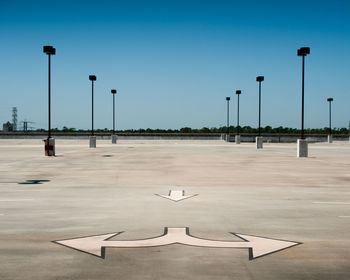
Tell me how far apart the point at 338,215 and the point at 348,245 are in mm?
2454

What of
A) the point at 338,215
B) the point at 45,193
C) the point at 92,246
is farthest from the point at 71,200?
the point at 338,215

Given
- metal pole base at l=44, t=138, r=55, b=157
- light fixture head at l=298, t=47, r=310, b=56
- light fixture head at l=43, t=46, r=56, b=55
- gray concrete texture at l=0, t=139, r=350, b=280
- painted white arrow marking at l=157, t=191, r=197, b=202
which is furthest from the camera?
light fixture head at l=298, t=47, r=310, b=56

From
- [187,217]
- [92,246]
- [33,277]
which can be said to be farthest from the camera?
[187,217]

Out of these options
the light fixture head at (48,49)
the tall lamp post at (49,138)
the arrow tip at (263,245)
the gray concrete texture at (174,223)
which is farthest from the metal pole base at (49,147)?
the arrow tip at (263,245)

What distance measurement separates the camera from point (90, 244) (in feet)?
19.4

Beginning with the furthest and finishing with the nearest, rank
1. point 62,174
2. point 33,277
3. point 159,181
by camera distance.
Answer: point 62,174, point 159,181, point 33,277

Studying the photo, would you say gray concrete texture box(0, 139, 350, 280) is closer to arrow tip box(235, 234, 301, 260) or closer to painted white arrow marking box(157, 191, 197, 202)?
arrow tip box(235, 234, 301, 260)

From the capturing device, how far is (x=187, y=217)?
798cm

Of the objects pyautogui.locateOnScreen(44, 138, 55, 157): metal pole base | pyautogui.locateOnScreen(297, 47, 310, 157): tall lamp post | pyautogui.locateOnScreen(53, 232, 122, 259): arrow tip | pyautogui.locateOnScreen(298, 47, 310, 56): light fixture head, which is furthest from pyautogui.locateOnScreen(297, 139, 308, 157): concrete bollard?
pyautogui.locateOnScreen(53, 232, 122, 259): arrow tip

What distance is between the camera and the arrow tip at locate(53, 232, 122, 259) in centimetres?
556

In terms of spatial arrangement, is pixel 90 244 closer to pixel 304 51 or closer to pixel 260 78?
pixel 304 51

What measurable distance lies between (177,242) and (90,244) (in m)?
1.40

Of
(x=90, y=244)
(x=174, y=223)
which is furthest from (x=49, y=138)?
(x=90, y=244)

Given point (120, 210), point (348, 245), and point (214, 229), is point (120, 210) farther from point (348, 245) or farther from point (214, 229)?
point (348, 245)
